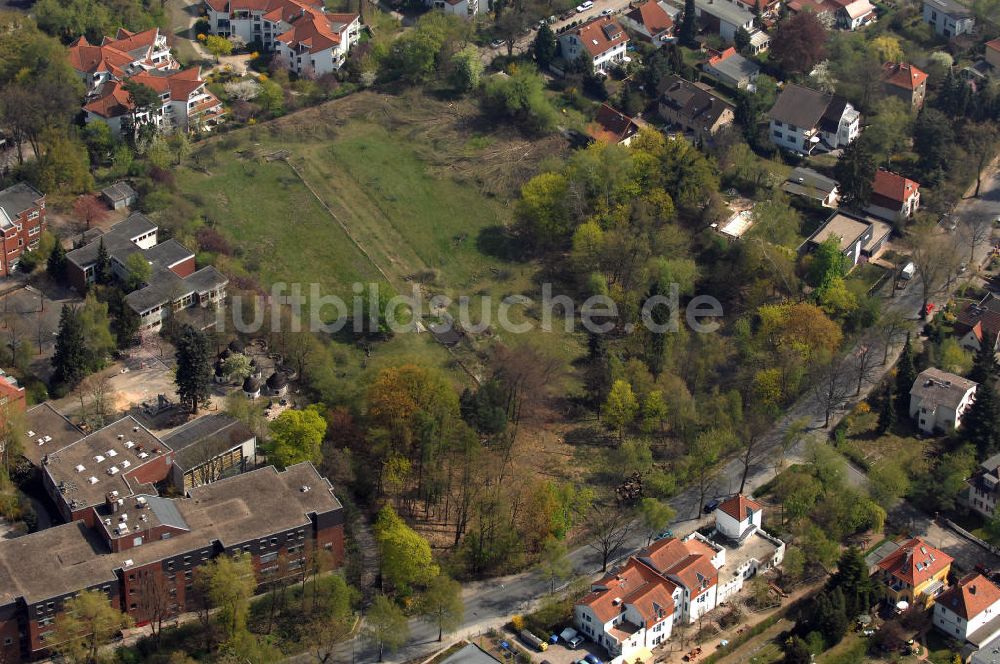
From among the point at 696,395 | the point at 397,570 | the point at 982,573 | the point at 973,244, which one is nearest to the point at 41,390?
the point at 397,570

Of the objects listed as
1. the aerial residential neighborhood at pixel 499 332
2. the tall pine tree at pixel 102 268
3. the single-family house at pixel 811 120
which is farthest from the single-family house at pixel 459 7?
the tall pine tree at pixel 102 268

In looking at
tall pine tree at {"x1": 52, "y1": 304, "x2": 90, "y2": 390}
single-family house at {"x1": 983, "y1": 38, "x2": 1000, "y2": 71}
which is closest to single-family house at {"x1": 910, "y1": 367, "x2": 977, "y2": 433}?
single-family house at {"x1": 983, "y1": 38, "x2": 1000, "y2": 71}

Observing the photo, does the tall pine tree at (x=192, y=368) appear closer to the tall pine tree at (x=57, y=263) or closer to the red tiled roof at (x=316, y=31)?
the tall pine tree at (x=57, y=263)

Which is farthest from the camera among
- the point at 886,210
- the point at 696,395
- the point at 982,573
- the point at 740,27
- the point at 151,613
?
the point at 740,27

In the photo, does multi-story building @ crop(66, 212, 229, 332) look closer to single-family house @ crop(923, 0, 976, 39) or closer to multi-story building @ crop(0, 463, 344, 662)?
multi-story building @ crop(0, 463, 344, 662)

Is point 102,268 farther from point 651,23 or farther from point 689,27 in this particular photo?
point 689,27

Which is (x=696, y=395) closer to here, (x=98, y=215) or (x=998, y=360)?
(x=998, y=360)
